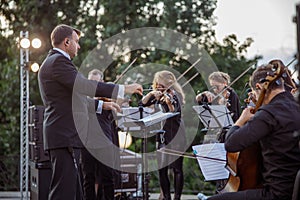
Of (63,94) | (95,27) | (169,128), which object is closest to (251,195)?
(63,94)

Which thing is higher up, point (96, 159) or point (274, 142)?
point (274, 142)

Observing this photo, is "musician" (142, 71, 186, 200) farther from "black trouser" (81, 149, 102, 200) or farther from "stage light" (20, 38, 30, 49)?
"stage light" (20, 38, 30, 49)

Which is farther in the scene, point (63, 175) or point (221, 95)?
point (221, 95)

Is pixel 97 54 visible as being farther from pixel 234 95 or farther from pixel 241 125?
pixel 241 125

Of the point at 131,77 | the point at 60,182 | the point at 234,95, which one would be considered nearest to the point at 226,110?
the point at 234,95

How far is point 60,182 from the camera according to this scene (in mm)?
4273

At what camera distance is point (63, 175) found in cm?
428

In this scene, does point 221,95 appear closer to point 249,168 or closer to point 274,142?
point 249,168

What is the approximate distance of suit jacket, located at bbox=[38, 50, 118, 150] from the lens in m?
4.25

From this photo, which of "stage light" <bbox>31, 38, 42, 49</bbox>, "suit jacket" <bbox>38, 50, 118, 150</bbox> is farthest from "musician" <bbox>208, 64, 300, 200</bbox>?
"stage light" <bbox>31, 38, 42, 49</bbox>

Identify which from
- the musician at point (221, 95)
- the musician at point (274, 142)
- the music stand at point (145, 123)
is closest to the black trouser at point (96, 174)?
the music stand at point (145, 123)

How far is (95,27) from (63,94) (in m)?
7.60

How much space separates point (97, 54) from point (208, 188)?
3572 millimetres

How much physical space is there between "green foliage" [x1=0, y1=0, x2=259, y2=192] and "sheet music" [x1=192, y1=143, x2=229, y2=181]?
251 inches
